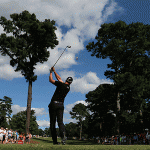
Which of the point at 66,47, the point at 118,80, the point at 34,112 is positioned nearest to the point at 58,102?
the point at 66,47

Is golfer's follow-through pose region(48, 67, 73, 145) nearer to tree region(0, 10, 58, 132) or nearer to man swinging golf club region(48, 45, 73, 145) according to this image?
man swinging golf club region(48, 45, 73, 145)

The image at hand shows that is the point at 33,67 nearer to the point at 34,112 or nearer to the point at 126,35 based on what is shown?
the point at 126,35

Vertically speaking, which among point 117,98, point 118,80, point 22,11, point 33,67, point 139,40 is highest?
point 22,11

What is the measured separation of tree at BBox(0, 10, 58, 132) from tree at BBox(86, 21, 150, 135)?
737 cm

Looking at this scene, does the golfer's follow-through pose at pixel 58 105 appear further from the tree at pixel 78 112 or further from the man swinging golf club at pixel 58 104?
the tree at pixel 78 112

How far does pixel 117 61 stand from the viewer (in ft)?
77.0

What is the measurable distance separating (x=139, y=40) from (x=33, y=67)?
1373 cm

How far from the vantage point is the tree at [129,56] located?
21750 mm

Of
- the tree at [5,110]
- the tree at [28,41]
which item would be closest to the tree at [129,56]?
the tree at [28,41]

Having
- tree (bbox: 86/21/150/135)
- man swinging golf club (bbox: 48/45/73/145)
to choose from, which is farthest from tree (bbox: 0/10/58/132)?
man swinging golf club (bbox: 48/45/73/145)

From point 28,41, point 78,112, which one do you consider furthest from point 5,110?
point 28,41

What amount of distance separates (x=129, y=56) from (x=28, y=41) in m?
13.1

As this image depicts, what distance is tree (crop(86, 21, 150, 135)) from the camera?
2175 centimetres

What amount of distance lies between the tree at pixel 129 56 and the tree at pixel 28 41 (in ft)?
24.2
